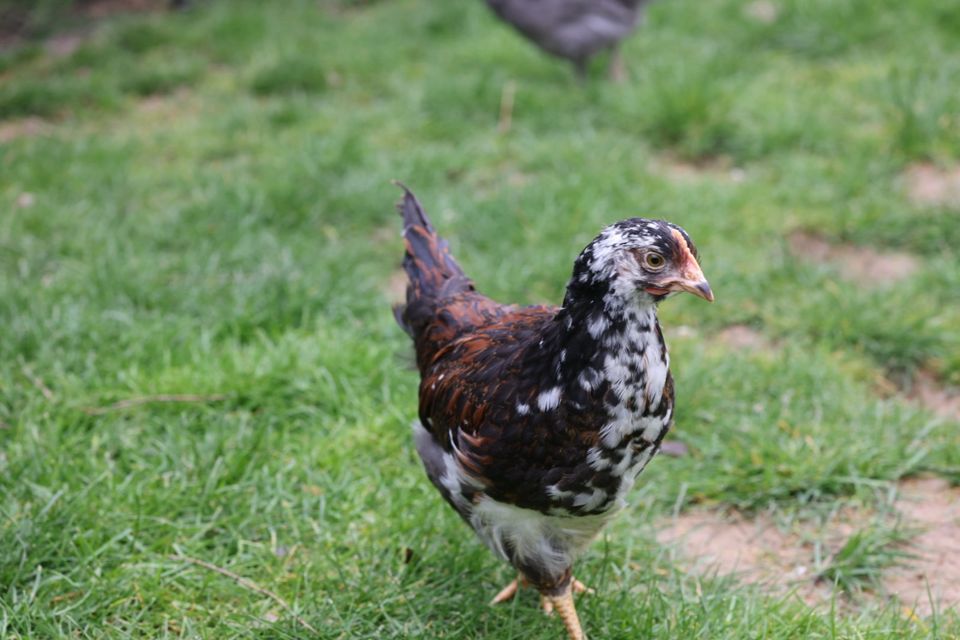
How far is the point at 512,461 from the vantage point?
239cm

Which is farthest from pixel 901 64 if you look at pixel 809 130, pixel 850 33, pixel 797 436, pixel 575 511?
pixel 575 511

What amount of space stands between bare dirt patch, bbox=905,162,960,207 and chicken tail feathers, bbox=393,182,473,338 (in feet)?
9.15

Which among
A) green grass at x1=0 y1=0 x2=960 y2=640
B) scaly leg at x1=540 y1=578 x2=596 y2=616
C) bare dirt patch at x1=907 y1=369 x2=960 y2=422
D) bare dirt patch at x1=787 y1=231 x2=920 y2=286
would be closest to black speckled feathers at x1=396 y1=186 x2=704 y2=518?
scaly leg at x1=540 y1=578 x2=596 y2=616

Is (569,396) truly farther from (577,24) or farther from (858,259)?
(577,24)

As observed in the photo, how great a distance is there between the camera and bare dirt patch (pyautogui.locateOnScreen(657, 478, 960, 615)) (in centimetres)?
297

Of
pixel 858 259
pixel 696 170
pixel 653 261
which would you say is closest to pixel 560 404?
pixel 653 261

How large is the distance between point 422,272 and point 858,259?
2462 mm

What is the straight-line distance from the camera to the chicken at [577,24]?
6.20m

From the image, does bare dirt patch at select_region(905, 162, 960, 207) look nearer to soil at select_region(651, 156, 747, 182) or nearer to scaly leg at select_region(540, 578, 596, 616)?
soil at select_region(651, 156, 747, 182)

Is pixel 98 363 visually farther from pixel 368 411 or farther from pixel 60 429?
pixel 368 411

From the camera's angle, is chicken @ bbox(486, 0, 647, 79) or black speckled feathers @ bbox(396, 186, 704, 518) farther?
chicken @ bbox(486, 0, 647, 79)

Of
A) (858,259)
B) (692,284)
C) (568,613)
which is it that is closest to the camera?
(692,284)

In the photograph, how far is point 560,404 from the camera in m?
2.30

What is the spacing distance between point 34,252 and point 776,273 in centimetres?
336
